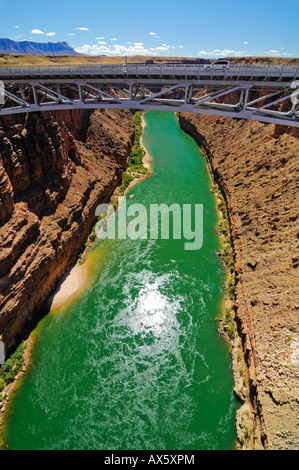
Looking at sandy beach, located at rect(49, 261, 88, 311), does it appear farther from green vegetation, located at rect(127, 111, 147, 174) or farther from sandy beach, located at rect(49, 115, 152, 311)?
green vegetation, located at rect(127, 111, 147, 174)

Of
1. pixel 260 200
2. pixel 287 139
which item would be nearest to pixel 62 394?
pixel 260 200

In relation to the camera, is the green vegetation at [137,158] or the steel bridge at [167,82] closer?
the steel bridge at [167,82]

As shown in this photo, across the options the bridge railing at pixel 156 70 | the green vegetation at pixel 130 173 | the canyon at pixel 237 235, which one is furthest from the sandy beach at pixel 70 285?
the bridge railing at pixel 156 70

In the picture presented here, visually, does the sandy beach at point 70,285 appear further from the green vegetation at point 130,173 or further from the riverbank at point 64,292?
the green vegetation at point 130,173

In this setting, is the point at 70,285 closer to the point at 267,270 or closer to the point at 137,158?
the point at 267,270

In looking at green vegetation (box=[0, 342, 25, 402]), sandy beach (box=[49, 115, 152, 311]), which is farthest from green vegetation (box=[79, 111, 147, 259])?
green vegetation (box=[0, 342, 25, 402])

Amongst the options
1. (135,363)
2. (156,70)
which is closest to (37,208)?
(135,363)
